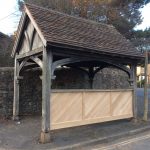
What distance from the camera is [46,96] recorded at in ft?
32.2

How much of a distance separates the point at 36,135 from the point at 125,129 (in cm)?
332

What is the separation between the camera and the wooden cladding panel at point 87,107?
33.2 feet

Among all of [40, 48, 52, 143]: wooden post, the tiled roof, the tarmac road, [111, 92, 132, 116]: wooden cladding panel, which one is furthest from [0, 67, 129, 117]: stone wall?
the tarmac road

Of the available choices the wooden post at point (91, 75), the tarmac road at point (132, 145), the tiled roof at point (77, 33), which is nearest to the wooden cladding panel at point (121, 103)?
the tiled roof at point (77, 33)

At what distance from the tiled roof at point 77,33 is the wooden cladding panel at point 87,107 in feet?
5.40

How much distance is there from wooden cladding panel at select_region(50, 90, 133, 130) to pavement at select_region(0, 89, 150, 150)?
39 centimetres

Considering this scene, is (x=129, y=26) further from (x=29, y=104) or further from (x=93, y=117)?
(x=93, y=117)

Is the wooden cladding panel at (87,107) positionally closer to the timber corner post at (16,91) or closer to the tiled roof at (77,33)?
the tiled roof at (77,33)

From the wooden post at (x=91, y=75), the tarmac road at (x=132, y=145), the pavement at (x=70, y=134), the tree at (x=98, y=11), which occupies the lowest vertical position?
the tarmac road at (x=132, y=145)

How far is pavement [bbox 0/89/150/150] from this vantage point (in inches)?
360

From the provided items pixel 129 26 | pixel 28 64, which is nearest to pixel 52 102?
pixel 28 64

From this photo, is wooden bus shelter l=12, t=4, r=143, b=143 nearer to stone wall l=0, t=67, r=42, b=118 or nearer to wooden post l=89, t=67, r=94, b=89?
stone wall l=0, t=67, r=42, b=118

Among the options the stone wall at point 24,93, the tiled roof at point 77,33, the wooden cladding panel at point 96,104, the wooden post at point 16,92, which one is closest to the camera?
the tiled roof at point 77,33

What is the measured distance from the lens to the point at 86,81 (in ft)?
55.1
